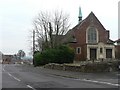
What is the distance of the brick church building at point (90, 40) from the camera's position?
69.1 metres

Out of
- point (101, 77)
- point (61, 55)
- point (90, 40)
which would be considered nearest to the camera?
point (101, 77)

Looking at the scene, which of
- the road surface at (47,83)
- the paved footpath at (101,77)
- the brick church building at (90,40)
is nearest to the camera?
the road surface at (47,83)

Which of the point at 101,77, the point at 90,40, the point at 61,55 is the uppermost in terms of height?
the point at 90,40

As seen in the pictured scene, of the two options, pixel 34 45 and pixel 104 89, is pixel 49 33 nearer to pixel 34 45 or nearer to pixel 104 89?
pixel 34 45

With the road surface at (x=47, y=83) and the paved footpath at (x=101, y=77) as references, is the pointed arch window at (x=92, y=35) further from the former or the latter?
the road surface at (x=47, y=83)

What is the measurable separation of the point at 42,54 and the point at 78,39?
14.0 metres

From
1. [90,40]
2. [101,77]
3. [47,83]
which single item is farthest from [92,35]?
[47,83]

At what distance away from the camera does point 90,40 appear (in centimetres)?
7088

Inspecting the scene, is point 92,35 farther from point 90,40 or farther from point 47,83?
point 47,83

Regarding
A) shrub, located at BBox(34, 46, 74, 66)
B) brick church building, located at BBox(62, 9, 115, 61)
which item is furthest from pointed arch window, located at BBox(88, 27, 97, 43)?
shrub, located at BBox(34, 46, 74, 66)

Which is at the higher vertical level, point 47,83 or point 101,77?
point 101,77

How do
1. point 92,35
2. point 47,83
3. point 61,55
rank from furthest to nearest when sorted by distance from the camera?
point 92,35 → point 61,55 → point 47,83

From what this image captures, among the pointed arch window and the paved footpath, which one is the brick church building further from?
the paved footpath

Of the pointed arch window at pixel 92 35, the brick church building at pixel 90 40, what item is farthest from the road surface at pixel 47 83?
the pointed arch window at pixel 92 35
